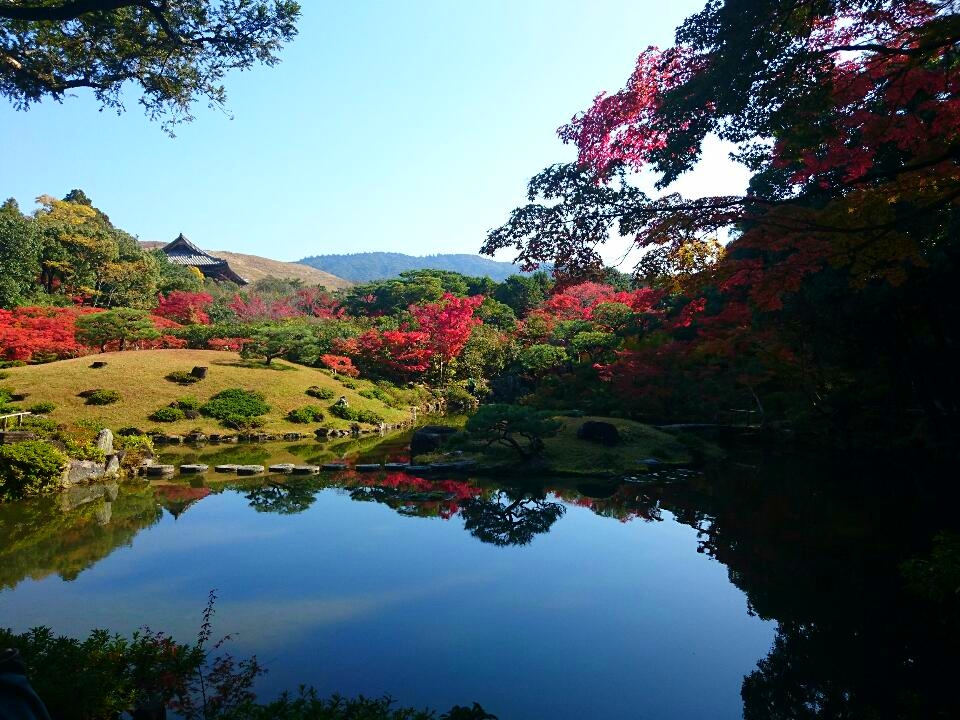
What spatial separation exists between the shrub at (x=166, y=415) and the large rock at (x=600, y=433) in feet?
43.1

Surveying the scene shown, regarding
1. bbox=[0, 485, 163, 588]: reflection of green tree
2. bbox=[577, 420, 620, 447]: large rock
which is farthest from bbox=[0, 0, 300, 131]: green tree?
bbox=[577, 420, 620, 447]: large rock

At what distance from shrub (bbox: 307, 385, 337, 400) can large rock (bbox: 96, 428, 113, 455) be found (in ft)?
33.4

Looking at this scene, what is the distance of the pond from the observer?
456cm

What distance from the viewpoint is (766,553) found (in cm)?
762

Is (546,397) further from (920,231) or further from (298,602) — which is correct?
(298,602)

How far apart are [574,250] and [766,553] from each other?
466cm

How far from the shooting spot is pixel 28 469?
10.6 meters

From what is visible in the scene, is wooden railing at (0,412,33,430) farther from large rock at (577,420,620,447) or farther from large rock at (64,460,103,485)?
large rock at (577,420,620,447)

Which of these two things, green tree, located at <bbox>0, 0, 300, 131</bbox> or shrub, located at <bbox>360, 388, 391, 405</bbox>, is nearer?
green tree, located at <bbox>0, 0, 300, 131</bbox>

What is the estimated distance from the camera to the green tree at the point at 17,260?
28.0 m

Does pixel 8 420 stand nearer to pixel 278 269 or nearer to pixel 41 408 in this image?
pixel 41 408

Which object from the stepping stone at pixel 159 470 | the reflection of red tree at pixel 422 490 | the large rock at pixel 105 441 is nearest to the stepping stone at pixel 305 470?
the reflection of red tree at pixel 422 490

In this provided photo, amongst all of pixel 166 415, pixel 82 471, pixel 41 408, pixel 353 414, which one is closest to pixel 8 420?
pixel 41 408

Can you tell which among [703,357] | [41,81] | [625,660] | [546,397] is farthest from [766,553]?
[546,397]
